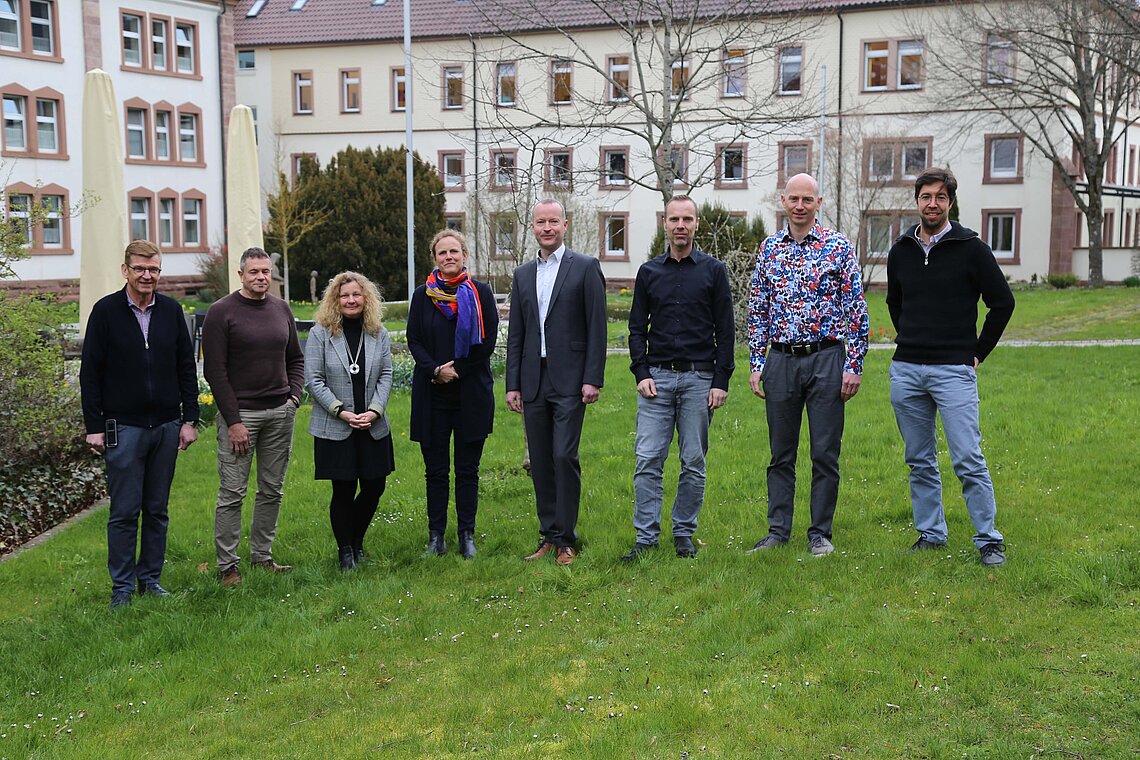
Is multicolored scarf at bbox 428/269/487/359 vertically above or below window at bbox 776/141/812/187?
below

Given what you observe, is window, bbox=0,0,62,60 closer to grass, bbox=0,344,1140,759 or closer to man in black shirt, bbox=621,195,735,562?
grass, bbox=0,344,1140,759

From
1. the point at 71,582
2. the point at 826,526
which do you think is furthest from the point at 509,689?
the point at 71,582

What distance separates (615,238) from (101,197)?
33.1 metres

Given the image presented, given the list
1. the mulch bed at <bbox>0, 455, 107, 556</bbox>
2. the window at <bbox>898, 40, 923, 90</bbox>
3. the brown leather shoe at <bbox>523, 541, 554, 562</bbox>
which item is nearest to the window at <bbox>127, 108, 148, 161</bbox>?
the window at <bbox>898, 40, 923, 90</bbox>

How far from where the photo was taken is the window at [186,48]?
38.2m

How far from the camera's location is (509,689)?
4.88m

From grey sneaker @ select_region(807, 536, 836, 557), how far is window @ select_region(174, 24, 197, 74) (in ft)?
120

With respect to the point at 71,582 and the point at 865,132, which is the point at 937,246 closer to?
the point at 71,582

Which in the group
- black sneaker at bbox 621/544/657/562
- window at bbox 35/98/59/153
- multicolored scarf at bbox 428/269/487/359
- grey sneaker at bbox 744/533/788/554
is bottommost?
black sneaker at bbox 621/544/657/562

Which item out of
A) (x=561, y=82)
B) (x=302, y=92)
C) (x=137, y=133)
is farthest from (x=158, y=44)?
(x=561, y=82)

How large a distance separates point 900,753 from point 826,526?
270 cm

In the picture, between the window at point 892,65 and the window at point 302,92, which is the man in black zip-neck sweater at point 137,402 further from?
the window at point 302,92

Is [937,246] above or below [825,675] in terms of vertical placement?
above

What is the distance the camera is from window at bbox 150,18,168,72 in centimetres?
3725
